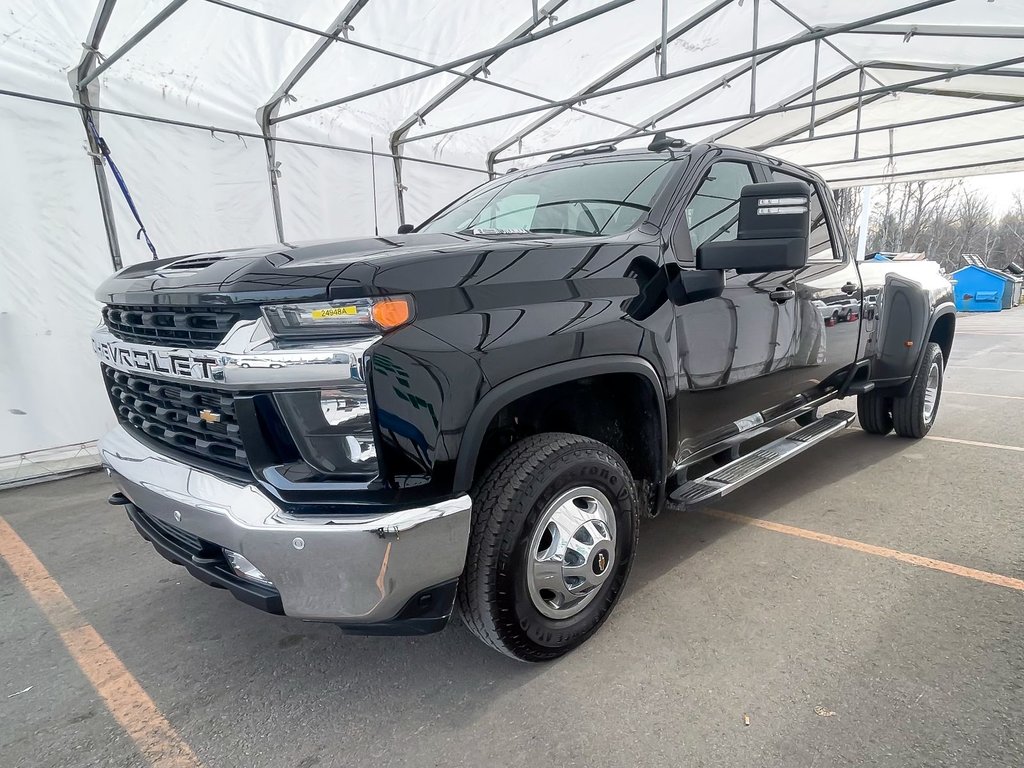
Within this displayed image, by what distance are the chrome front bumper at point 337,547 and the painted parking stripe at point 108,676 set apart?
2.31ft

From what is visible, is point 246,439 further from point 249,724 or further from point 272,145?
point 272,145

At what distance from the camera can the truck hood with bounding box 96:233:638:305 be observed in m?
1.74

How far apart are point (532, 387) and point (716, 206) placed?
1613mm

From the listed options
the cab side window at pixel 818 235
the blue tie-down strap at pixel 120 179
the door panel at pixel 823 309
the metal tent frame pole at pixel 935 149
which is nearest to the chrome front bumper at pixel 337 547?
the door panel at pixel 823 309

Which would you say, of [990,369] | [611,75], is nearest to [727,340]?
[611,75]

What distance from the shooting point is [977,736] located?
1916 millimetres

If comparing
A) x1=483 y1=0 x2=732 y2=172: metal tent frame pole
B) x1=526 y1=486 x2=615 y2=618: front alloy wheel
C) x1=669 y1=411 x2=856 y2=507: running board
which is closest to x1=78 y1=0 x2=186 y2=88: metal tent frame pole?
x1=483 y1=0 x2=732 y2=172: metal tent frame pole

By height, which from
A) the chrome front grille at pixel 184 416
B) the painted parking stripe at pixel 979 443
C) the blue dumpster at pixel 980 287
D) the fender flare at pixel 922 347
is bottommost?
the blue dumpster at pixel 980 287

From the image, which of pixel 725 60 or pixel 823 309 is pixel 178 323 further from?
pixel 725 60

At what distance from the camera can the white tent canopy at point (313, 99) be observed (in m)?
5.11

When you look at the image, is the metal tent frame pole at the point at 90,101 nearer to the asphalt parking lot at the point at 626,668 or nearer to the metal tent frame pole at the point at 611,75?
the asphalt parking lot at the point at 626,668

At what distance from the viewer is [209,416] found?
6.47 feet

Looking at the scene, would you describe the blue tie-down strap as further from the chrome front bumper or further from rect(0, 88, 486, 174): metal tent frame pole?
the chrome front bumper

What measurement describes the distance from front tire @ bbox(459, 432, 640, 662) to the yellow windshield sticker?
73cm
